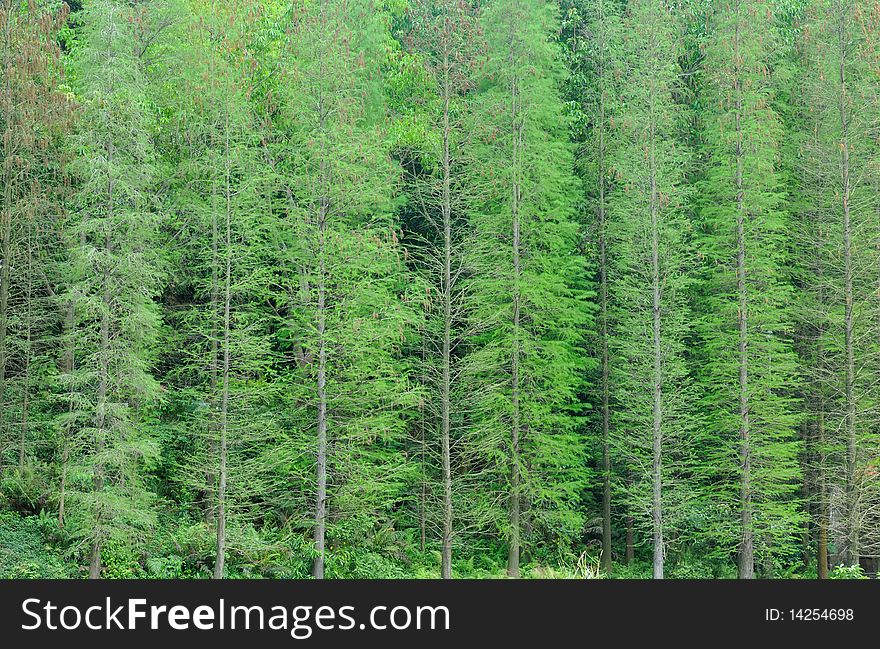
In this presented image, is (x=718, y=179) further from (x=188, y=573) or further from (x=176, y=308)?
(x=188, y=573)

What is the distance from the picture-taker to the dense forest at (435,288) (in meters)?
21.2

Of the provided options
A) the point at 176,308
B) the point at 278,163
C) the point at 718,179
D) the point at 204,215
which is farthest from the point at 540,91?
the point at 176,308

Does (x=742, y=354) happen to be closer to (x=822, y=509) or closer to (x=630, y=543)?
(x=822, y=509)

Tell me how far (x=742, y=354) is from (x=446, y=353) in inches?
302

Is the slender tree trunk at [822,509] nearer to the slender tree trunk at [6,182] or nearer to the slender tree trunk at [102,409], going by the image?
the slender tree trunk at [102,409]

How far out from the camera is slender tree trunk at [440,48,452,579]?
23.4 m

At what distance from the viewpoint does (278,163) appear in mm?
25094

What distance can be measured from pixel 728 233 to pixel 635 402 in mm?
5285

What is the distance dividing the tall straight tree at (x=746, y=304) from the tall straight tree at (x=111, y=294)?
13.9 m

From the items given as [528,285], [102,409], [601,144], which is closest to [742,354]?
[528,285]

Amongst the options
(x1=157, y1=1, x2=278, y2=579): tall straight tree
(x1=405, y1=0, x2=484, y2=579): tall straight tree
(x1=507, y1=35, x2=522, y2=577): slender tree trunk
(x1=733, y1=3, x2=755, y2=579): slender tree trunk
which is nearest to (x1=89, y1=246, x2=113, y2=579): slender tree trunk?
(x1=157, y1=1, x2=278, y2=579): tall straight tree

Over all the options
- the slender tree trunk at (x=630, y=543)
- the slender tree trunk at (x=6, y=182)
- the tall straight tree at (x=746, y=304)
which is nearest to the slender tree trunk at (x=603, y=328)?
the slender tree trunk at (x=630, y=543)

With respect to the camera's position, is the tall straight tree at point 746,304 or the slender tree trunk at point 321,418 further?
the tall straight tree at point 746,304

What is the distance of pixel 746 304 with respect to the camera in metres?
26.0
